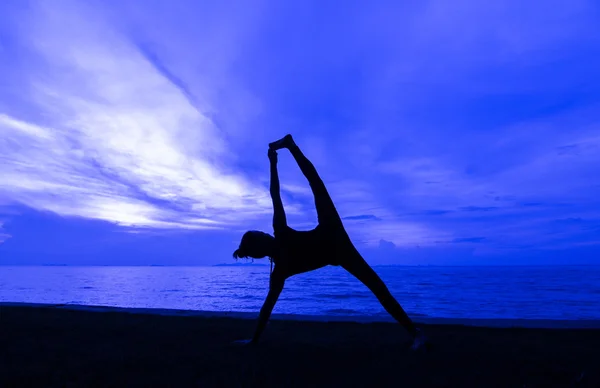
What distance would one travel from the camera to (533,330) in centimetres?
718

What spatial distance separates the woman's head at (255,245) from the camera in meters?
5.50

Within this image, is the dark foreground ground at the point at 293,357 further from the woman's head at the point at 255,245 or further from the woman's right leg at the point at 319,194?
the woman's right leg at the point at 319,194

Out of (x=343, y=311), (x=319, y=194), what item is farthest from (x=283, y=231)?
(x=343, y=311)

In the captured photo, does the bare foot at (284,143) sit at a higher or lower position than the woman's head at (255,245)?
higher

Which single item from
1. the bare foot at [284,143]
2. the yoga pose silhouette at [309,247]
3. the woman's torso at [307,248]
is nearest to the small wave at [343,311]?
the yoga pose silhouette at [309,247]

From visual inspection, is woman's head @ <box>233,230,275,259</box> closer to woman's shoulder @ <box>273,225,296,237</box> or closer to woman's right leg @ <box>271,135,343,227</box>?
woman's shoulder @ <box>273,225,296,237</box>

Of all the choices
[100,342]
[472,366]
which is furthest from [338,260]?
[100,342]

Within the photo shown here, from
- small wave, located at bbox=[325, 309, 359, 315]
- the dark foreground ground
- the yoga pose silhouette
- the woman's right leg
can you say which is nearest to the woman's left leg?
the yoga pose silhouette

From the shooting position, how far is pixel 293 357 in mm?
5109

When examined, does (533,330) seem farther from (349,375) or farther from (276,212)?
(276,212)

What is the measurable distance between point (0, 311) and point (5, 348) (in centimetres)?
575

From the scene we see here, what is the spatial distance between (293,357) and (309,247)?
4.54 ft

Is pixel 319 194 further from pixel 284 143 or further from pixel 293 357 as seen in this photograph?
pixel 293 357

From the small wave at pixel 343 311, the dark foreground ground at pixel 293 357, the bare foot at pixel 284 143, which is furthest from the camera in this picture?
the small wave at pixel 343 311
